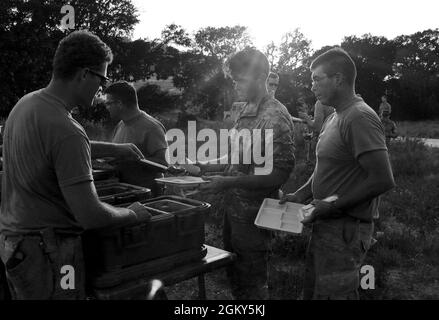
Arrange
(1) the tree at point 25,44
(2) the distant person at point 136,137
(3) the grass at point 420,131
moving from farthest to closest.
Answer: (3) the grass at point 420,131 < (1) the tree at point 25,44 < (2) the distant person at point 136,137

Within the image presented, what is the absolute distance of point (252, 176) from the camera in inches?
120

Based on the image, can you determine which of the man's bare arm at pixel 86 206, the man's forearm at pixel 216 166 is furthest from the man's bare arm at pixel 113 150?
the man's bare arm at pixel 86 206

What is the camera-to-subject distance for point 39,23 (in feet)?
68.7

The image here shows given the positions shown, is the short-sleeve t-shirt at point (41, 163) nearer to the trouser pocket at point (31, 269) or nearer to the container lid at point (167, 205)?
the trouser pocket at point (31, 269)

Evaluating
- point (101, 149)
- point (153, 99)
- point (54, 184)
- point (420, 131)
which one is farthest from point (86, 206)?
point (420, 131)

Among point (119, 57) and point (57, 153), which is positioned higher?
point (119, 57)

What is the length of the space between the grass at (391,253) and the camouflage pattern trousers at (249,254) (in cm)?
112

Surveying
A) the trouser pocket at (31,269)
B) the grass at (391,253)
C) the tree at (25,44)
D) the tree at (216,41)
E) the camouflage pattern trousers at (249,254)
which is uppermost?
the tree at (216,41)

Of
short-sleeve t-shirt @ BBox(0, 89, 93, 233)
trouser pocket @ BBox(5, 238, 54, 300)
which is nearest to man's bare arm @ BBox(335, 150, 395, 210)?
short-sleeve t-shirt @ BBox(0, 89, 93, 233)

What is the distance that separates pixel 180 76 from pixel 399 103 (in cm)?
2078

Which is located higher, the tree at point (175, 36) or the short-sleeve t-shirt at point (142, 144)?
the tree at point (175, 36)

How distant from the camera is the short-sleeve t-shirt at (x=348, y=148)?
2.47 metres

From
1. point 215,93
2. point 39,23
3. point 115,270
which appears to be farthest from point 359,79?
point 115,270

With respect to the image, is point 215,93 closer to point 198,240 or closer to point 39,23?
point 39,23
